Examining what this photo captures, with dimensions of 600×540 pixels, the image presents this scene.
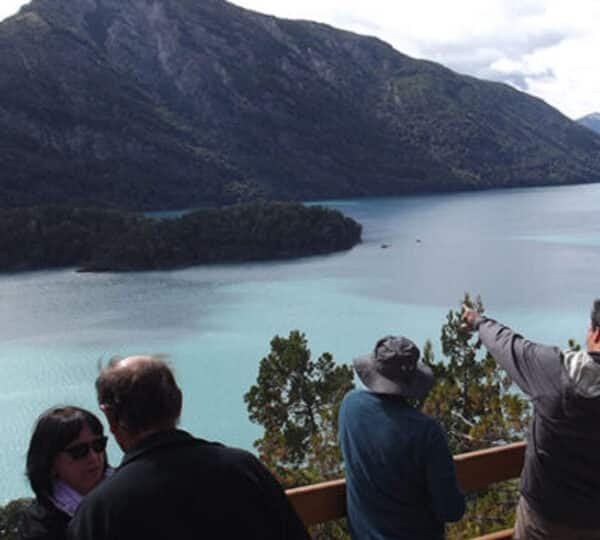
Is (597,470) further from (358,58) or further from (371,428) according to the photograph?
(358,58)

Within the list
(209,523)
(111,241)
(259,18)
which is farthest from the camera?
(259,18)

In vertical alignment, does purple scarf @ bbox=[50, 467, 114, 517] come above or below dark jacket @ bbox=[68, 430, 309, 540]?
below

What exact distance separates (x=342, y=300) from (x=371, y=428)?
3533cm

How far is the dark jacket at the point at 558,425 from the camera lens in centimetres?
208

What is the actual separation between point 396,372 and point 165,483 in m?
0.98

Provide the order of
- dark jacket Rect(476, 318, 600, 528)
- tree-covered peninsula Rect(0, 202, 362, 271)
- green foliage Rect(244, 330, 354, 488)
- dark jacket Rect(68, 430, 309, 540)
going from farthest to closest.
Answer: tree-covered peninsula Rect(0, 202, 362, 271)
green foliage Rect(244, 330, 354, 488)
dark jacket Rect(476, 318, 600, 528)
dark jacket Rect(68, 430, 309, 540)

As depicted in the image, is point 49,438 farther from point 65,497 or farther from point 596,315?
point 596,315

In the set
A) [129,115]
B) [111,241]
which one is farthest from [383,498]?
[129,115]

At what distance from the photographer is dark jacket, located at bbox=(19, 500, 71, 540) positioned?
1.65 meters

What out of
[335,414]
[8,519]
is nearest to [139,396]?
[8,519]

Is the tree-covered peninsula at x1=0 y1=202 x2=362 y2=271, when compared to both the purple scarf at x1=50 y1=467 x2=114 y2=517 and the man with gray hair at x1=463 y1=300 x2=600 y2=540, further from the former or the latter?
the purple scarf at x1=50 y1=467 x2=114 y2=517

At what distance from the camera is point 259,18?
495 feet

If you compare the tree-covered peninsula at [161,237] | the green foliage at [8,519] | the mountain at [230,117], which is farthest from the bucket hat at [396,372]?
the mountain at [230,117]

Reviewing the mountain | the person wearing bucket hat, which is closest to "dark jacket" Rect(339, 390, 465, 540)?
the person wearing bucket hat
